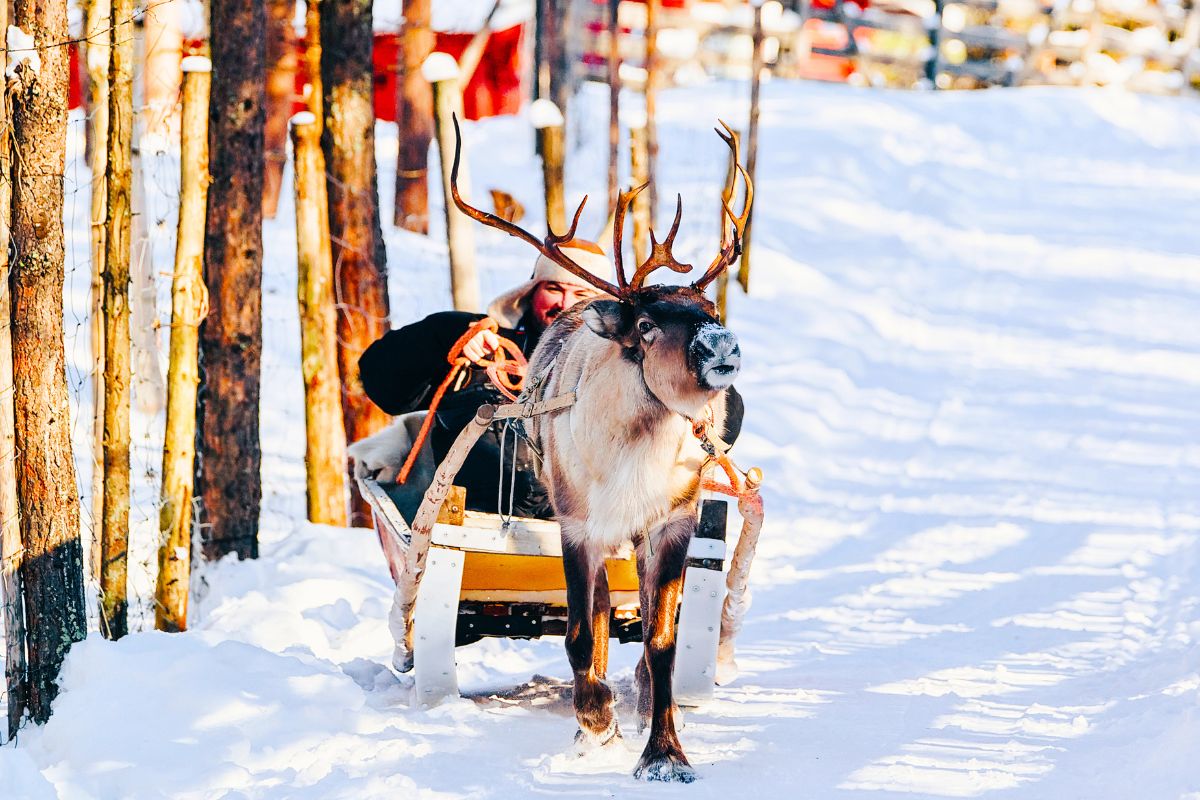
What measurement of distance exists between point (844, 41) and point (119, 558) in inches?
787

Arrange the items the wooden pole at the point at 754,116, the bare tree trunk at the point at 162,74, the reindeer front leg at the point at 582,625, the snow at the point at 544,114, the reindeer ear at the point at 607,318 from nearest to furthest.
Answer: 1. the reindeer ear at the point at 607,318
2. the reindeer front leg at the point at 582,625
3. the bare tree trunk at the point at 162,74
4. the snow at the point at 544,114
5. the wooden pole at the point at 754,116

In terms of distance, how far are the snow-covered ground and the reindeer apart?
0.22m

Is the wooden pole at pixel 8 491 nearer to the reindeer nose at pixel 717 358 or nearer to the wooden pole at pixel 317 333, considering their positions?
the reindeer nose at pixel 717 358

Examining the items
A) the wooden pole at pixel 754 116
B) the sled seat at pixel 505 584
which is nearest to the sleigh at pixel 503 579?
the sled seat at pixel 505 584

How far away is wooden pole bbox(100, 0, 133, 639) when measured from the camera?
5.57 m

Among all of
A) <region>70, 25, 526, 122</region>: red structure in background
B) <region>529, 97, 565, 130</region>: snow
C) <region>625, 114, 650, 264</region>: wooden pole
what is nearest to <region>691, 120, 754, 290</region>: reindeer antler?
<region>529, 97, 565, 130</region>: snow

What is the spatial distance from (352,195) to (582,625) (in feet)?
13.8

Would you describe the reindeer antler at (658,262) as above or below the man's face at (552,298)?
above

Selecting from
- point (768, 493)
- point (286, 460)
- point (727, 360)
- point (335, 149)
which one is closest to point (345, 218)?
point (335, 149)

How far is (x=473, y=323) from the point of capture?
5.91 meters

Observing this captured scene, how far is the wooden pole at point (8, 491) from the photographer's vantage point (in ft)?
15.1

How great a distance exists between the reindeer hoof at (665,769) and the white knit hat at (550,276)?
1.92m

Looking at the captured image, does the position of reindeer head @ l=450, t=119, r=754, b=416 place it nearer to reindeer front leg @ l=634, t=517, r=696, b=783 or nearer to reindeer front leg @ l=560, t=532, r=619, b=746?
reindeer front leg @ l=634, t=517, r=696, b=783

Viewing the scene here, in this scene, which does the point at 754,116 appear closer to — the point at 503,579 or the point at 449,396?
the point at 449,396
